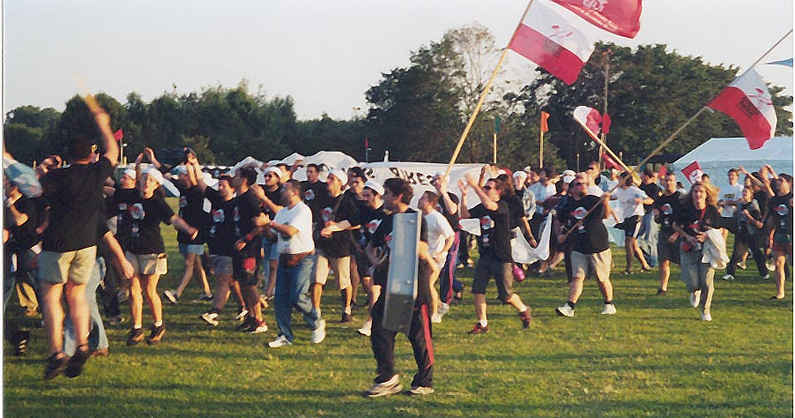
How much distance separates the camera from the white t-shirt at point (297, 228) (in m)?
7.55

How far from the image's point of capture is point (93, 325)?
7059 mm

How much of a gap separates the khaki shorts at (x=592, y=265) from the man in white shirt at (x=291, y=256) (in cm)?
339

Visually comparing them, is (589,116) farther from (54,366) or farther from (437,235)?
(54,366)

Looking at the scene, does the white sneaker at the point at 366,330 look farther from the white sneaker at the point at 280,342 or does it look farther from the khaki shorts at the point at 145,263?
the khaki shorts at the point at 145,263

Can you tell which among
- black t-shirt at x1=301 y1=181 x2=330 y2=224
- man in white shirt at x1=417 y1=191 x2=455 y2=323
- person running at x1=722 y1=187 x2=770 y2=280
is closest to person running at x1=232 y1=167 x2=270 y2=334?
black t-shirt at x1=301 y1=181 x2=330 y2=224

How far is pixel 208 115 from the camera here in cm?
3912

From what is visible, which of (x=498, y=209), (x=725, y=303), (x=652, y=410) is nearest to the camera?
(x=652, y=410)

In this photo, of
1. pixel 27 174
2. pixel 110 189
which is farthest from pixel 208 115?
pixel 27 174

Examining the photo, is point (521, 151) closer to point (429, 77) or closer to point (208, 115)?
point (429, 77)

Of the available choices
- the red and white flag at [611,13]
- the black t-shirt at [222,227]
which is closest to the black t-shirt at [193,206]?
the black t-shirt at [222,227]

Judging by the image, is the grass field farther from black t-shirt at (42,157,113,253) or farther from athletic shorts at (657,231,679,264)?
black t-shirt at (42,157,113,253)

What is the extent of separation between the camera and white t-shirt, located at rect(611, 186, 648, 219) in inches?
491

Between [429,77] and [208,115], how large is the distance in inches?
471

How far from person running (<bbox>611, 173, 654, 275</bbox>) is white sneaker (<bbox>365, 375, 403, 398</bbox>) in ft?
24.2
